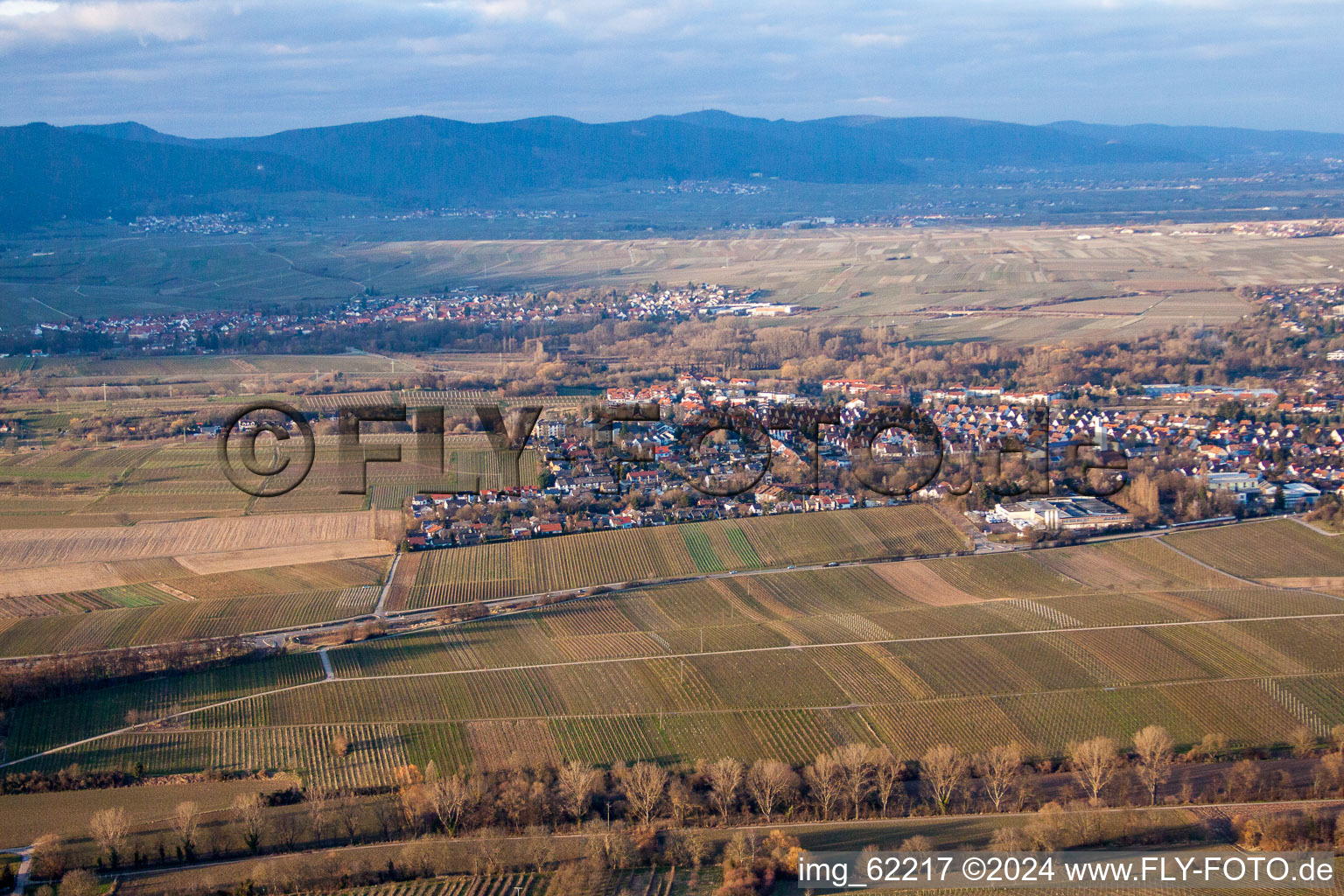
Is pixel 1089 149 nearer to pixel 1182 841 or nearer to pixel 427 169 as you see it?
pixel 427 169

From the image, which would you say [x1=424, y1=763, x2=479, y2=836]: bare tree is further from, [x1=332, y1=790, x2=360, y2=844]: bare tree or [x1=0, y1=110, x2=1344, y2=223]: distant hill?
[x1=0, y1=110, x2=1344, y2=223]: distant hill

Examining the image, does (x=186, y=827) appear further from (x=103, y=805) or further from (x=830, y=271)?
(x=830, y=271)

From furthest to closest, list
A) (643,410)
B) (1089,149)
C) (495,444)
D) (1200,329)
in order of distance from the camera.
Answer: (1089,149) < (1200,329) < (643,410) < (495,444)

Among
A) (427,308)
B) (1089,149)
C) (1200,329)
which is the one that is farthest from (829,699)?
(1089,149)

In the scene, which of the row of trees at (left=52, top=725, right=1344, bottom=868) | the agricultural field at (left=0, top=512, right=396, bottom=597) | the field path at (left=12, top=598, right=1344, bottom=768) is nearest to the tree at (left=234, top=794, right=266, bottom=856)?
the row of trees at (left=52, top=725, right=1344, bottom=868)

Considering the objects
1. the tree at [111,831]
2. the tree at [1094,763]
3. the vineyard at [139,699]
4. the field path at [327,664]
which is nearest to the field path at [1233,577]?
the tree at [1094,763]

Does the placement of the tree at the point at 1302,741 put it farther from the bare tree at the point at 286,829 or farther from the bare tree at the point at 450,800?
the bare tree at the point at 286,829
